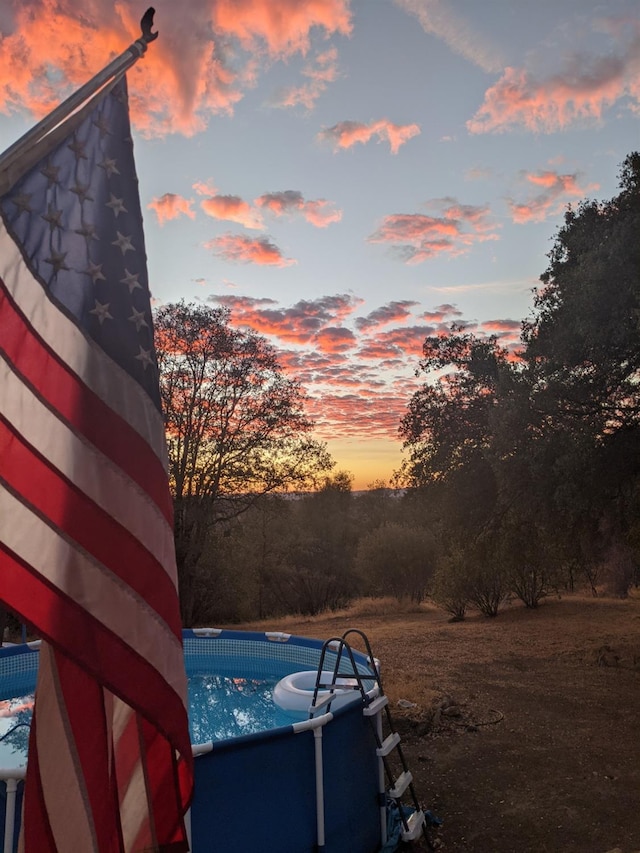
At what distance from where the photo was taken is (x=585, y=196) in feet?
44.5

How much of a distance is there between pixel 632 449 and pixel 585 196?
569 cm

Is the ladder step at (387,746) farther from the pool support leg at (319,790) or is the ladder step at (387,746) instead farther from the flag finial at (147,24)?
the flag finial at (147,24)

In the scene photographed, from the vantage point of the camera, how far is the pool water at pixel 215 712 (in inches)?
320

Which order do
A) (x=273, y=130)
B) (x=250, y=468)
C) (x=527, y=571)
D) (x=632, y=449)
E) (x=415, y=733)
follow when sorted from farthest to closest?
(x=250, y=468), (x=527, y=571), (x=632, y=449), (x=273, y=130), (x=415, y=733)

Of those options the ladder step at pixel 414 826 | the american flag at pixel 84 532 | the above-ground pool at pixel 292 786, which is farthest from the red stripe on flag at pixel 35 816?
the ladder step at pixel 414 826

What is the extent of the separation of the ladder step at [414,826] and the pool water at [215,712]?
8.56 feet

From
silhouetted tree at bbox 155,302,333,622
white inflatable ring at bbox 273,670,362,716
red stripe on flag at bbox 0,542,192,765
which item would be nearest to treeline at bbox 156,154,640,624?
silhouetted tree at bbox 155,302,333,622

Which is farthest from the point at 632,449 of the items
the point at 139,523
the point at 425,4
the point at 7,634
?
the point at 7,634

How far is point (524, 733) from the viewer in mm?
8797

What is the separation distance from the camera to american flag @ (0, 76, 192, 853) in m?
2.58

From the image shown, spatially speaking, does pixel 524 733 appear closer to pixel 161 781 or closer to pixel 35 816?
pixel 161 781

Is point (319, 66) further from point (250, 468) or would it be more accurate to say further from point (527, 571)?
point (527, 571)

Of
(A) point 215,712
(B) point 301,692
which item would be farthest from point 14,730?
(B) point 301,692

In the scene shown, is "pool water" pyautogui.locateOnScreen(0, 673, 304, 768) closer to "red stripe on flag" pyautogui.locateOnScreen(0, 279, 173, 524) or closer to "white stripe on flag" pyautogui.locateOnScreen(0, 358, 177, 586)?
"white stripe on flag" pyautogui.locateOnScreen(0, 358, 177, 586)
